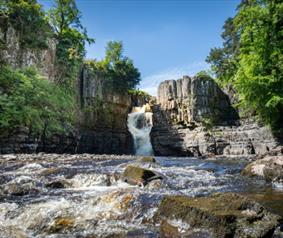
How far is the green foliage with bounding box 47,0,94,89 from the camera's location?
32.8 metres

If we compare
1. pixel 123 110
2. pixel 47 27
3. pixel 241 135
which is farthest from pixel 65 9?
pixel 241 135

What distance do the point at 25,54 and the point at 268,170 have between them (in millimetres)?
24723

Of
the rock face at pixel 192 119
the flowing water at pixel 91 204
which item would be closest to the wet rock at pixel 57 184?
the flowing water at pixel 91 204

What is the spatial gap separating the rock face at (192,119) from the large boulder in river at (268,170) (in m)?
18.8

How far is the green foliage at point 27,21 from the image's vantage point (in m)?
27.6

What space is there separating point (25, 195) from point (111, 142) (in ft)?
92.2

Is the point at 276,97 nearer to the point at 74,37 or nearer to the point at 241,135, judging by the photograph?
the point at 241,135

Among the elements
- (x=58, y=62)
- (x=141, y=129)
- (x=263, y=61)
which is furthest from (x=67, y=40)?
(x=263, y=61)

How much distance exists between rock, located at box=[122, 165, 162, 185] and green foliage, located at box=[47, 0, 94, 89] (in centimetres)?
2396

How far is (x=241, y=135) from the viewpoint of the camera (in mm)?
29094

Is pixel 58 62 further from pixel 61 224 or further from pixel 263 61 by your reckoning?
pixel 61 224

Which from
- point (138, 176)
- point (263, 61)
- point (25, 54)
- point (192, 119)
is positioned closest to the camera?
point (138, 176)

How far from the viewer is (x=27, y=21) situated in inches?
1148

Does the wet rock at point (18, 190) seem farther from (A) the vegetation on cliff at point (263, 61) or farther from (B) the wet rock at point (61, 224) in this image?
(A) the vegetation on cliff at point (263, 61)
